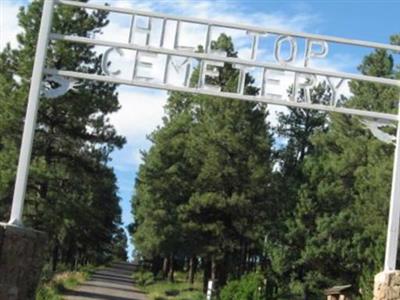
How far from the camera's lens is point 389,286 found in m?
10.5

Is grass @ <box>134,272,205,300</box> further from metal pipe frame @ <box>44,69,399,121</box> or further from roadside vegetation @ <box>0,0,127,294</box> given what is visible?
metal pipe frame @ <box>44,69,399,121</box>

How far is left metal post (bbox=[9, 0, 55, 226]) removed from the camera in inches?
425

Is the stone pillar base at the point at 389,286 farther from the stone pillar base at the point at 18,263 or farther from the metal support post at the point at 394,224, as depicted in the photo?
the stone pillar base at the point at 18,263

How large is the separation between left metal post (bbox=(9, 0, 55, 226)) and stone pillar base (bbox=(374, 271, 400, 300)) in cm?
458

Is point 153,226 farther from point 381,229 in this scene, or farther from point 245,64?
point 245,64

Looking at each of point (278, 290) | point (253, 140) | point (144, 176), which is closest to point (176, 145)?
point (144, 176)

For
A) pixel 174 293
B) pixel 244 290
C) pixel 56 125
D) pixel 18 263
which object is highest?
pixel 56 125

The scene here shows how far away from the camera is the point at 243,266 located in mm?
51688

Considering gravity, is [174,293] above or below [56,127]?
below

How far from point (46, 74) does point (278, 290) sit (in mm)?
35571

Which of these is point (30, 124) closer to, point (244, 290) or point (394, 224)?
point (394, 224)

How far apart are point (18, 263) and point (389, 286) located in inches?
180

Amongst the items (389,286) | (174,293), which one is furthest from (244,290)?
(389,286)

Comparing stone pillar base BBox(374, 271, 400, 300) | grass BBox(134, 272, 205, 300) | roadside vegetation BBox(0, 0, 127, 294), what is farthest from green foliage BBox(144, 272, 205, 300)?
stone pillar base BBox(374, 271, 400, 300)
